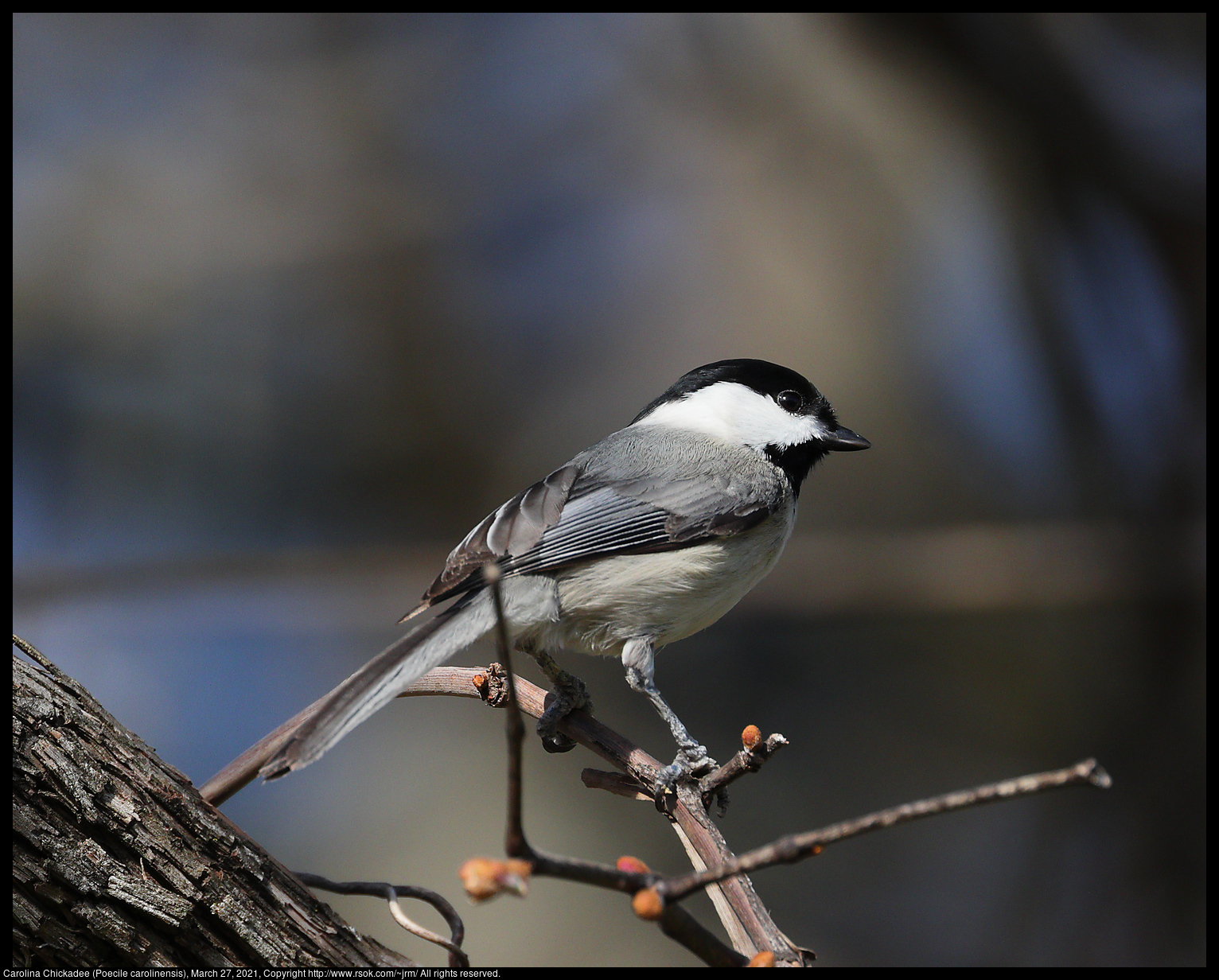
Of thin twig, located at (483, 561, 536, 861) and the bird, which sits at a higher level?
the bird

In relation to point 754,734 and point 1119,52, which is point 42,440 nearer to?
point 754,734

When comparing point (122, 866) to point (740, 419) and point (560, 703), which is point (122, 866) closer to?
point (560, 703)

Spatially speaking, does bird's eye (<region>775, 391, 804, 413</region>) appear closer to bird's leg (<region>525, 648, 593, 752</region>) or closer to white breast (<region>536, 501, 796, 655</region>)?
white breast (<region>536, 501, 796, 655</region>)

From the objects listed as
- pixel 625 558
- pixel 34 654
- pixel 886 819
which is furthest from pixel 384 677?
pixel 886 819

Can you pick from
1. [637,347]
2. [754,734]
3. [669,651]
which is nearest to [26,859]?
[754,734]

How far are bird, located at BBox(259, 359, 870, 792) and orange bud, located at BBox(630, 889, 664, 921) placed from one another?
66 cm

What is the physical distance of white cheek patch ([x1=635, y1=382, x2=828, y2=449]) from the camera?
1.98 m

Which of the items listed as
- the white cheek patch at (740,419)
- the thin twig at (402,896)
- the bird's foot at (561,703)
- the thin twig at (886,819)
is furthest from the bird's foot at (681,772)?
the white cheek patch at (740,419)

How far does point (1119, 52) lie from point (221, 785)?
476 cm

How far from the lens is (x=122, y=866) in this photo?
1.12m

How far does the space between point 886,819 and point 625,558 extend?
987 mm

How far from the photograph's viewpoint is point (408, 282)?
466cm

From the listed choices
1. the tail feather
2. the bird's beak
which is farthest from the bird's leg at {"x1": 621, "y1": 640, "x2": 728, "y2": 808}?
the bird's beak

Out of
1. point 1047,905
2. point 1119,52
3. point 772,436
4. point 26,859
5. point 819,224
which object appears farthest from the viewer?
point 819,224
